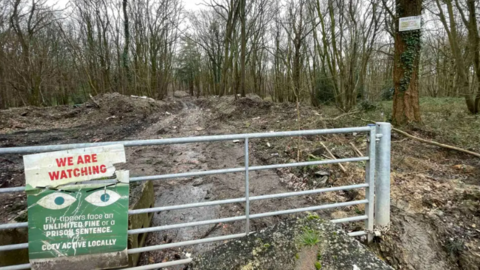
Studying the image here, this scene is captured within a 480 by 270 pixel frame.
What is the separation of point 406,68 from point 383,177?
19.3ft

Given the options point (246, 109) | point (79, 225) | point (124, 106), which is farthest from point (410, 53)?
point (124, 106)

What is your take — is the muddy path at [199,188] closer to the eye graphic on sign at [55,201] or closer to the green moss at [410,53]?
the eye graphic on sign at [55,201]

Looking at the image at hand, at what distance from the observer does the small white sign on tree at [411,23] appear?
259 inches

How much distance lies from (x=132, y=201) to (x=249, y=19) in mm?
24521

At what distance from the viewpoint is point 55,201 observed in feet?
6.13

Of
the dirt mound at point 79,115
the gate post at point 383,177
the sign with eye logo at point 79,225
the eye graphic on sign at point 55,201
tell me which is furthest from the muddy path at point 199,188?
the dirt mound at point 79,115

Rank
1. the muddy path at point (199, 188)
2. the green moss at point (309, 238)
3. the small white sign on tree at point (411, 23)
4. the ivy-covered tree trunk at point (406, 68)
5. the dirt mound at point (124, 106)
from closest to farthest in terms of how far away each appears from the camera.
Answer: the green moss at point (309, 238) < the muddy path at point (199, 188) < the small white sign on tree at point (411, 23) < the ivy-covered tree trunk at point (406, 68) < the dirt mound at point (124, 106)

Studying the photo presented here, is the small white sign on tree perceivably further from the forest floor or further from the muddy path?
the muddy path

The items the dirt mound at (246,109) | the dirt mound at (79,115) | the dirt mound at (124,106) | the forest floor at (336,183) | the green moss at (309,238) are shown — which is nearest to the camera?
the green moss at (309,238)

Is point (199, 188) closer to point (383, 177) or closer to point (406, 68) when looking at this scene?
point (383, 177)

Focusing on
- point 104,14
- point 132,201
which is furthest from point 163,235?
point 104,14

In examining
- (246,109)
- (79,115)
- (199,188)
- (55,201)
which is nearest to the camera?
(55,201)

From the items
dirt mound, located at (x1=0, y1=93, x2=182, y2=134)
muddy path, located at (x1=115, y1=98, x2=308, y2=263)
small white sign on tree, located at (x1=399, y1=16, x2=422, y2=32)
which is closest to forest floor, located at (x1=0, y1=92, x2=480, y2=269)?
muddy path, located at (x1=115, y1=98, x2=308, y2=263)

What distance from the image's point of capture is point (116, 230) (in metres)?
→ 1.99
